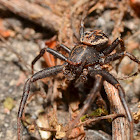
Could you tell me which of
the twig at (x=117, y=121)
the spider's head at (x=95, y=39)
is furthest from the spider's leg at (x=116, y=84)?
the spider's head at (x=95, y=39)

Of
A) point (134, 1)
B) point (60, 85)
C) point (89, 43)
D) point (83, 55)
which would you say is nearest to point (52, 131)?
point (60, 85)

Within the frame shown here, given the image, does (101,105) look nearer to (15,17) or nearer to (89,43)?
(89,43)

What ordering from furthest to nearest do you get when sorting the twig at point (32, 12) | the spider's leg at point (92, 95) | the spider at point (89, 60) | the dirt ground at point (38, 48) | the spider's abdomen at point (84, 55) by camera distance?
1. the twig at point (32, 12)
2. the dirt ground at point (38, 48)
3. the spider's abdomen at point (84, 55)
4. the spider at point (89, 60)
5. the spider's leg at point (92, 95)

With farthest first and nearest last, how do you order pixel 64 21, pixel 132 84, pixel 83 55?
pixel 64 21
pixel 132 84
pixel 83 55

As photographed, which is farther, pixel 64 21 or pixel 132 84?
pixel 64 21

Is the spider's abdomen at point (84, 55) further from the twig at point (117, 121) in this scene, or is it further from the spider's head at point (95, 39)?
the twig at point (117, 121)

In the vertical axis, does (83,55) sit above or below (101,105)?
above

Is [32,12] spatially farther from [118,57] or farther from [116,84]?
[116,84]
